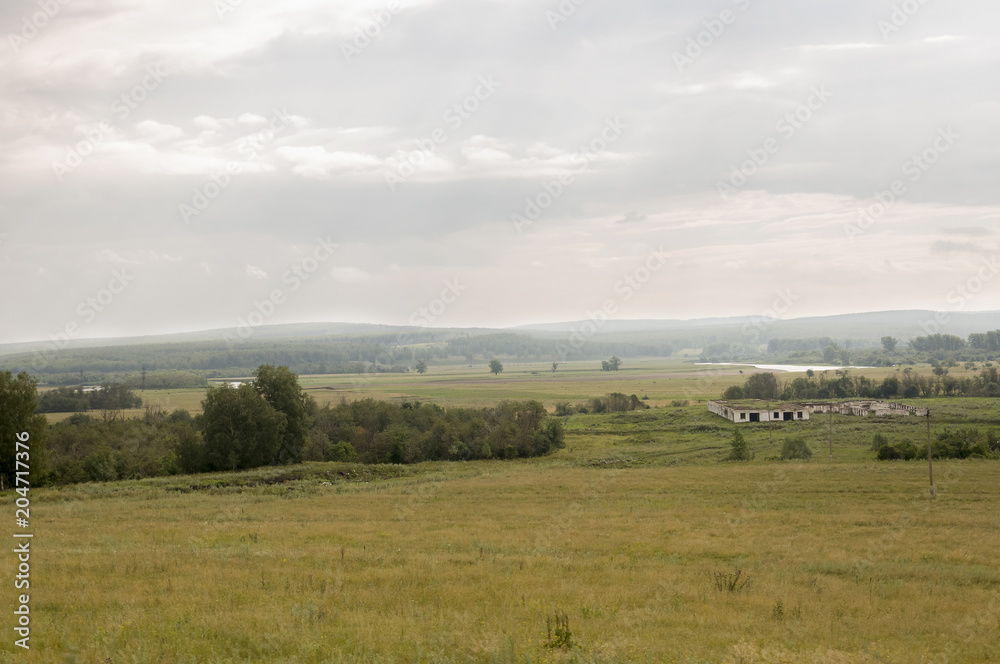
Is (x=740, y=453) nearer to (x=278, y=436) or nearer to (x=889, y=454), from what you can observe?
(x=889, y=454)

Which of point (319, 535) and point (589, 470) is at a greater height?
point (319, 535)

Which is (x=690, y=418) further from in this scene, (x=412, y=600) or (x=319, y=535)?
(x=412, y=600)

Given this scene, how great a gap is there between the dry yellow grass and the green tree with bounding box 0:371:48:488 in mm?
10421

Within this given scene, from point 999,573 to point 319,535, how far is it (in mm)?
22203

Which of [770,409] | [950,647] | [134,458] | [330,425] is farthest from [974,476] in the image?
[134,458]

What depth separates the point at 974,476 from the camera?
4859cm

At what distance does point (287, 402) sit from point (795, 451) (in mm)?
50552

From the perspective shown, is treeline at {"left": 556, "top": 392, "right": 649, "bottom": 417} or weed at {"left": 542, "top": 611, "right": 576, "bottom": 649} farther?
treeline at {"left": 556, "top": 392, "right": 649, "bottom": 417}

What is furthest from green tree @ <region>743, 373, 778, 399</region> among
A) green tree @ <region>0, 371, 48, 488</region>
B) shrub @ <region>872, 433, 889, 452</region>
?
green tree @ <region>0, 371, 48, 488</region>

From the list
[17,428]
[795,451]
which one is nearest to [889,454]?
[795,451]

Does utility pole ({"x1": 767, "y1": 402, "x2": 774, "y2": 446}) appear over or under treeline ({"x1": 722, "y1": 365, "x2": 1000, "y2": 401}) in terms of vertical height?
under

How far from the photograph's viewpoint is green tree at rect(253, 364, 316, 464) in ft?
207

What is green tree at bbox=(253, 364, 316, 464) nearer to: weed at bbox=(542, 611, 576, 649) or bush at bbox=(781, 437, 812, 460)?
bush at bbox=(781, 437, 812, 460)

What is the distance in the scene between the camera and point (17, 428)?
145 ft
